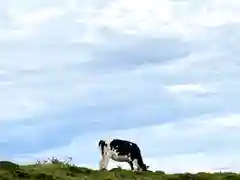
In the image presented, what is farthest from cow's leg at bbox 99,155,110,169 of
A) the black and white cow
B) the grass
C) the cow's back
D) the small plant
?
the small plant

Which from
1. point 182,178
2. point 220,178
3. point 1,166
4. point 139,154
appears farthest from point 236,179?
point 1,166

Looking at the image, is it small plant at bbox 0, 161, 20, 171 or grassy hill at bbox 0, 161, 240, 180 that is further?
small plant at bbox 0, 161, 20, 171

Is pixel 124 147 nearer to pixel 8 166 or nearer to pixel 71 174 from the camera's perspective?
pixel 71 174

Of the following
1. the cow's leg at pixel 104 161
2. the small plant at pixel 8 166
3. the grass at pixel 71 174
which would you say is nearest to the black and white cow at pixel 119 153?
the cow's leg at pixel 104 161

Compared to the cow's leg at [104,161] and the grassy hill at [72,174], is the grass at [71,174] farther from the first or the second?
the cow's leg at [104,161]

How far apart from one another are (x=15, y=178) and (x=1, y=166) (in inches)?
65.1

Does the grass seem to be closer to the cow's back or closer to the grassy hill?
the grassy hill

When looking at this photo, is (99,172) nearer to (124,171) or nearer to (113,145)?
(124,171)

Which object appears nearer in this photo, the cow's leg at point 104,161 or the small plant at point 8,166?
the small plant at point 8,166

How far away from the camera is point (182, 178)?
2886 cm

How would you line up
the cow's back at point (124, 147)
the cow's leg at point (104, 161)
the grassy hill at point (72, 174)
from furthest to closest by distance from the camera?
the cow's back at point (124, 147), the cow's leg at point (104, 161), the grassy hill at point (72, 174)

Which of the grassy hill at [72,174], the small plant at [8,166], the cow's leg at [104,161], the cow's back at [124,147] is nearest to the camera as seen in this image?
the grassy hill at [72,174]

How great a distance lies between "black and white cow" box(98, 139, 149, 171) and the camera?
1384 inches

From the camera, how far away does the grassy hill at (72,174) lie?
966 inches
